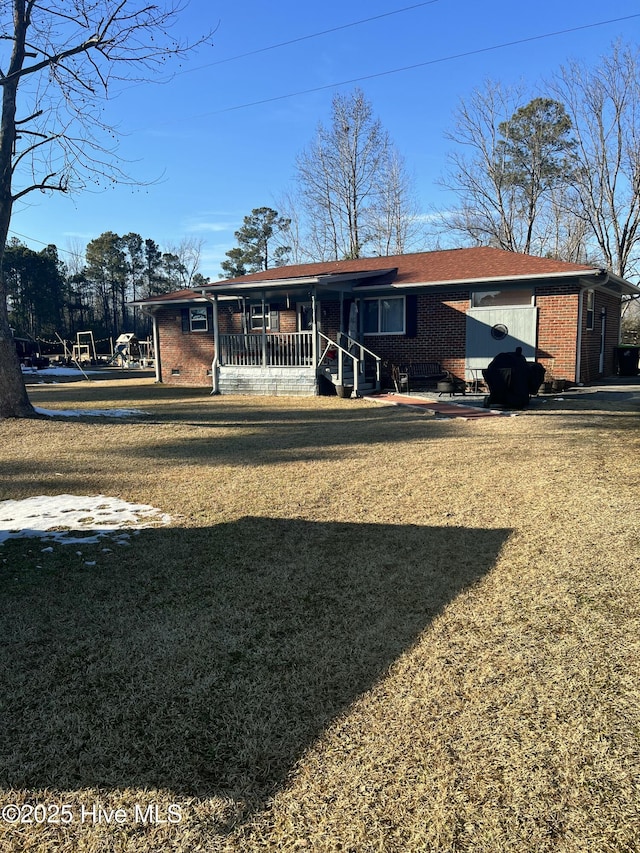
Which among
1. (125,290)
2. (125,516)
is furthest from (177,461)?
(125,290)

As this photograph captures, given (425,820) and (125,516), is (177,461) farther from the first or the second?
(425,820)

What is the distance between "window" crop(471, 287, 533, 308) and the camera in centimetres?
1459

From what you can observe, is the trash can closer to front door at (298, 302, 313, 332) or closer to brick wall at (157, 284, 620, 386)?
brick wall at (157, 284, 620, 386)

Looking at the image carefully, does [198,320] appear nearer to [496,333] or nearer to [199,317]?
[199,317]

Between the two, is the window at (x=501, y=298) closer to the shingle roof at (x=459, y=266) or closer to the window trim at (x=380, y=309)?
the shingle roof at (x=459, y=266)

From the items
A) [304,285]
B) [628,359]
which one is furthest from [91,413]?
[628,359]

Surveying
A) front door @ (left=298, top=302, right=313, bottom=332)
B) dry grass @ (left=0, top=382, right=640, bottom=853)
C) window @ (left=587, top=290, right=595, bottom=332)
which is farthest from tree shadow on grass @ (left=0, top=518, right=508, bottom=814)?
front door @ (left=298, top=302, right=313, bottom=332)

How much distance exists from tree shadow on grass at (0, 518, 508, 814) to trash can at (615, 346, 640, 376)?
17.3 meters

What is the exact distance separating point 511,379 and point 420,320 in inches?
208

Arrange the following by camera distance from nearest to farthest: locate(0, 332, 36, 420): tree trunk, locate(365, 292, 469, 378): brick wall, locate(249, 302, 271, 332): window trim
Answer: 1. locate(0, 332, 36, 420): tree trunk
2. locate(365, 292, 469, 378): brick wall
3. locate(249, 302, 271, 332): window trim

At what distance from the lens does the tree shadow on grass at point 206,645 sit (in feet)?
6.73

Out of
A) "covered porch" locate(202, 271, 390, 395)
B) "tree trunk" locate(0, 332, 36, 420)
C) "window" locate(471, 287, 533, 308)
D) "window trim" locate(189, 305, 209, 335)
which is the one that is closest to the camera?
"tree trunk" locate(0, 332, 36, 420)

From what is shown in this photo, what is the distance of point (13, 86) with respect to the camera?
402 inches

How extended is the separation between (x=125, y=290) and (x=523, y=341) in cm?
5166
